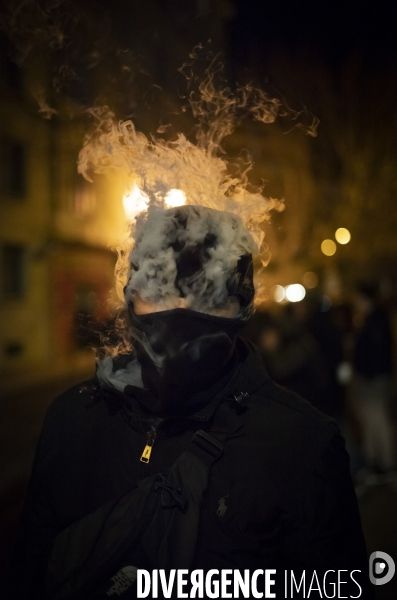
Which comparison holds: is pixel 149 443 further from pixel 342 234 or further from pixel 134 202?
pixel 342 234

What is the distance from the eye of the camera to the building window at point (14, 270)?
17.1m

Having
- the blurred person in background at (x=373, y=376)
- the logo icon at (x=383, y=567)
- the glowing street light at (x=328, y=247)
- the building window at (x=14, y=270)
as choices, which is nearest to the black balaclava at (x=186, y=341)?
the logo icon at (x=383, y=567)

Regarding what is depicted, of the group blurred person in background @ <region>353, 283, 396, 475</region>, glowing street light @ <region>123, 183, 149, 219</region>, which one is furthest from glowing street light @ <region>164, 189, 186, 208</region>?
blurred person in background @ <region>353, 283, 396, 475</region>

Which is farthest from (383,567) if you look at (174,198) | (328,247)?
(328,247)

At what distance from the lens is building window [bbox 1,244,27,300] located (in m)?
17.1

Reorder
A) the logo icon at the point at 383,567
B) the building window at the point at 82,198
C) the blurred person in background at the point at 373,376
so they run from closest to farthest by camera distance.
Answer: the logo icon at the point at 383,567
the blurred person in background at the point at 373,376
the building window at the point at 82,198

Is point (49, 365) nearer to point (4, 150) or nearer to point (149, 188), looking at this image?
point (4, 150)

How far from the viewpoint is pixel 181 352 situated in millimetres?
1682

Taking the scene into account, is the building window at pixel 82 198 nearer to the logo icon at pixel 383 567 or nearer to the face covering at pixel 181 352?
the logo icon at pixel 383 567

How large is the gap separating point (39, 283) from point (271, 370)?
13542mm

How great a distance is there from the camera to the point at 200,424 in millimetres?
1696

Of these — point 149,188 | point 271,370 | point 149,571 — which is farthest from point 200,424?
point 271,370

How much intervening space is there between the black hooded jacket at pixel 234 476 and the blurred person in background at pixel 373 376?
437cm

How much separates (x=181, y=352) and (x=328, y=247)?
14733mm
